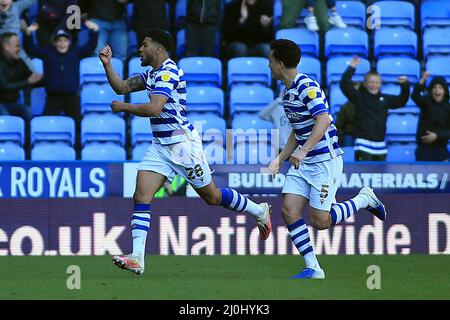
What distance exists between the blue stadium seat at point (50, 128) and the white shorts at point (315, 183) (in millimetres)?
5379

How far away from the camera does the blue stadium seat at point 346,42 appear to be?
52.7ft

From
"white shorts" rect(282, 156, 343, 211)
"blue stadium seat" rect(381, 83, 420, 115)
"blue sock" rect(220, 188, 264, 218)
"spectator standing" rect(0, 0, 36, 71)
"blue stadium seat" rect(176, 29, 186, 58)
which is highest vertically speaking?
"spectator standing" rect(0, 0, 36, 71)

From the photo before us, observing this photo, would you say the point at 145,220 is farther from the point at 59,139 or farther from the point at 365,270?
the point at 59,139

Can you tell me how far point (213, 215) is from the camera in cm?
1303

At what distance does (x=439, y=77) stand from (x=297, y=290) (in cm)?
639

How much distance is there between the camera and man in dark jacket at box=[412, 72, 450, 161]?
14.6 metres

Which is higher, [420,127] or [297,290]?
[420,127]

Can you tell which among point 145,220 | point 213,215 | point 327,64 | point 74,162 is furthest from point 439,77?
point 145,220

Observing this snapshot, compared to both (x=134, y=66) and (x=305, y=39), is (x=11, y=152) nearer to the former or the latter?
(x=134, y=66)

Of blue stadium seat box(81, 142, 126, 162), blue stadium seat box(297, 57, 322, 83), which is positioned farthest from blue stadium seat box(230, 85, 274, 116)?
blue stadium seat box(81, 142, 126, 162)

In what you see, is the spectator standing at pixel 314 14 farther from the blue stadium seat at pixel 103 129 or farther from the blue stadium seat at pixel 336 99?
the blue stadium seat at pixel 103 129

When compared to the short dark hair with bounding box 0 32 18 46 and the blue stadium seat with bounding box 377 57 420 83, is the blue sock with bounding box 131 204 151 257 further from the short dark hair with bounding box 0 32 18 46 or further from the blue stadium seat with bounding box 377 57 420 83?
the blue stadium seat with bounding box 377 57 420 83

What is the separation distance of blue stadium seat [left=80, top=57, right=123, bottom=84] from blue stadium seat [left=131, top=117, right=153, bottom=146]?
770 mm

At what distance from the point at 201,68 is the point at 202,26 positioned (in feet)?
1.72
